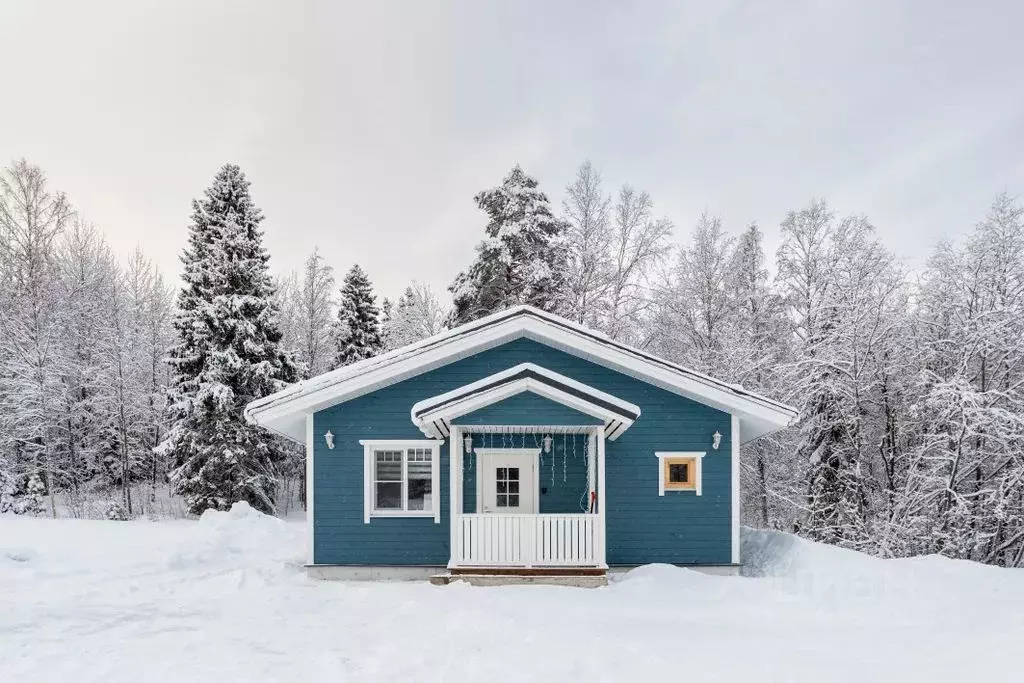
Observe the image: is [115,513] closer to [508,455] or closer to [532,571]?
[508,455]

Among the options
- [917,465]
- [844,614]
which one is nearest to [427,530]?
[844,614]

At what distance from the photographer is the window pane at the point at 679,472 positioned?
10.8 metres

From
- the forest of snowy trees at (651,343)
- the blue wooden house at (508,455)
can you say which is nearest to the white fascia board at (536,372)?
the blue wooden house at (508,455)

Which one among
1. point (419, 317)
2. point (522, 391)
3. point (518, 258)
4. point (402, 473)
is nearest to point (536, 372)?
point (522, 391)

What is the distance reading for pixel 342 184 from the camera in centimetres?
2272

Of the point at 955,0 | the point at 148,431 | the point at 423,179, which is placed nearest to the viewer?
the point at 955,0

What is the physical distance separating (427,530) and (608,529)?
124 inches

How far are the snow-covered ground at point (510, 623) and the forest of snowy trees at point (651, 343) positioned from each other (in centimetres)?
750

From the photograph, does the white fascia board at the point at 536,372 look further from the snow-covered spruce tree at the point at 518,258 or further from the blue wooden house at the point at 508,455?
the snow-covered spruce tree at the point at 518,258

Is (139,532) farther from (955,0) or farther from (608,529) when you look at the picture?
(955,0)

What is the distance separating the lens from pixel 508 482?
1109 centimetres

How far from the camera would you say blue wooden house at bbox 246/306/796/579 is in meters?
10.5

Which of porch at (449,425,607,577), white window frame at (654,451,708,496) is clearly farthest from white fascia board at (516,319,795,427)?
porch at (449,425,607,577)

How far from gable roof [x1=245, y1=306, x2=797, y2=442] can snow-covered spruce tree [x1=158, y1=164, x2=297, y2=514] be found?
10.3 metres
